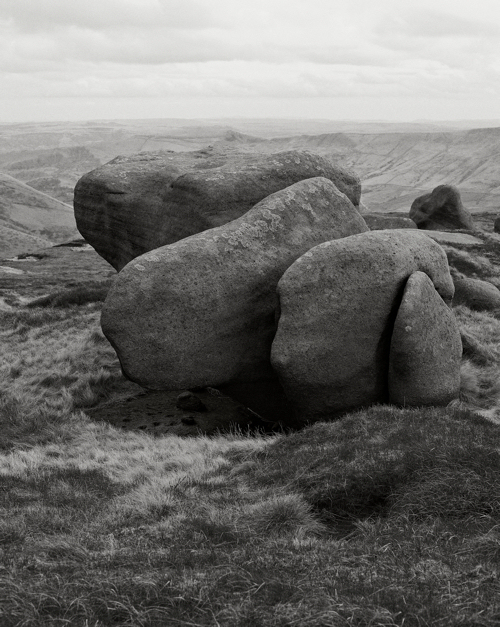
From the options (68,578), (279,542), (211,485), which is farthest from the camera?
(211,485)

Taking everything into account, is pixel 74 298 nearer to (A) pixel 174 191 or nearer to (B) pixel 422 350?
(A) pixel 174 191

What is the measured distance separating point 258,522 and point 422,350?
731 cm

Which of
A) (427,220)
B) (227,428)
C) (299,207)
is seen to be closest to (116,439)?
(227,428)

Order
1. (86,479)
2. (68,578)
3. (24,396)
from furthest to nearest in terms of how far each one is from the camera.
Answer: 1. (24,396)
2. (86,479)
3. (68,578)

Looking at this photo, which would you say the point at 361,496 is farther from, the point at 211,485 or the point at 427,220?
the point at 427,220

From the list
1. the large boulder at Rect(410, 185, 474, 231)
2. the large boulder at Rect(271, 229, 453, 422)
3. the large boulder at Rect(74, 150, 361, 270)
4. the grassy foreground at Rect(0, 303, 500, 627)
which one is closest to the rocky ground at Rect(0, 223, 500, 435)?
the grassy foreground at Rect(0, 303, 500, 627)

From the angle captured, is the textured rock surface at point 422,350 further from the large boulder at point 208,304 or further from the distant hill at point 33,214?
the distant hill at point 33,214

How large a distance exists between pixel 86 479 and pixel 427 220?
4904 centimetres

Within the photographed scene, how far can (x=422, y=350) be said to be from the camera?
1495cm

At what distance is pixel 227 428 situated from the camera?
55.5 feet

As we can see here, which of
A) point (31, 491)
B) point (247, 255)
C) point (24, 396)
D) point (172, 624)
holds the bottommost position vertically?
point (24, 396)

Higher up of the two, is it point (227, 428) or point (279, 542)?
point (279, 542)

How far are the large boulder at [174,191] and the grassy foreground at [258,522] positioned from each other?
5851mm

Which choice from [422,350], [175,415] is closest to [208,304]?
[175,415]
